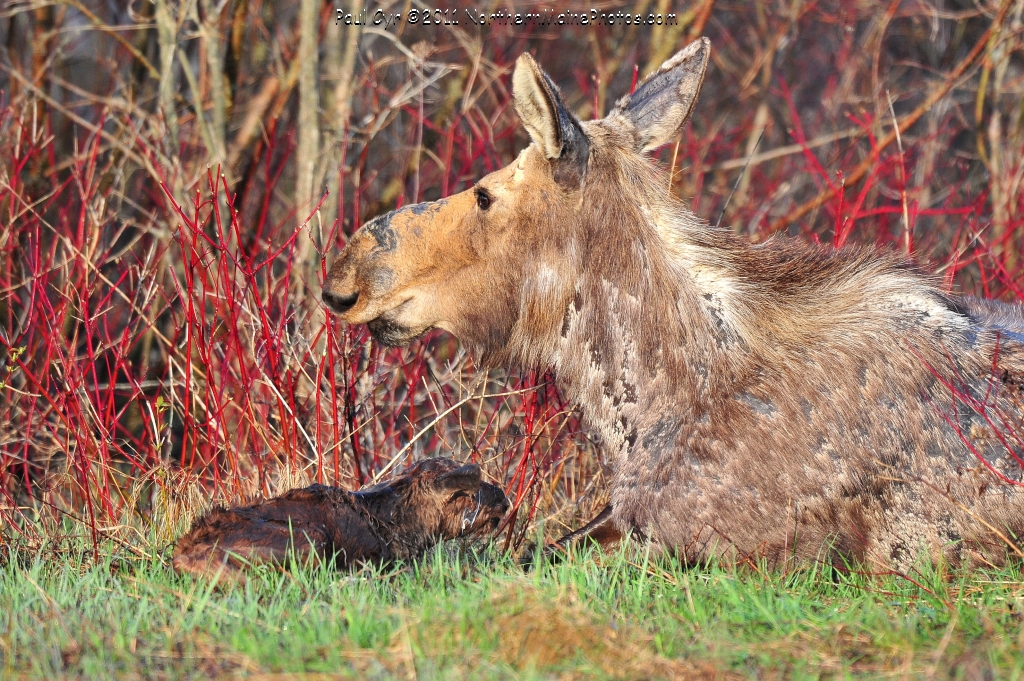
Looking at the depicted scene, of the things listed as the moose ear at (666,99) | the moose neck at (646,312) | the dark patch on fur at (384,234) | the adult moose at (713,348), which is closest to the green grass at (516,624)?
the adult moose at (713,348)

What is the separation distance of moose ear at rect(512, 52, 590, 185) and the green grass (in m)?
1.42

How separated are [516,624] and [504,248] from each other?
5.33ft

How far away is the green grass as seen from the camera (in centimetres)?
300

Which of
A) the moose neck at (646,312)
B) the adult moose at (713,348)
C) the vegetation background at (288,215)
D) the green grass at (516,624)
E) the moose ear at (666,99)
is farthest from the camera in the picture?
the vegetation background at (288,215)

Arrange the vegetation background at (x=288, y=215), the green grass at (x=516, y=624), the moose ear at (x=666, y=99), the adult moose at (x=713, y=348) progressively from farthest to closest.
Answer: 1. the vegetation background at (x=288, y=215)
2. the moose ear at (x=666, y=99)
3. the adult moose at (x=713, y=348)
4. the green grass at (x=516, y=624)

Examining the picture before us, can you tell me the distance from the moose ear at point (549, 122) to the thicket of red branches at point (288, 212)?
0.44 metres

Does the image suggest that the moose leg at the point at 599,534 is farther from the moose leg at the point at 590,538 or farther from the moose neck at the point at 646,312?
the moose neck at the point at 646,312

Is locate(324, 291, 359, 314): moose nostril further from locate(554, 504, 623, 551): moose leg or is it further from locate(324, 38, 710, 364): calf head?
locate(554, 504, 623, 551): moose leg

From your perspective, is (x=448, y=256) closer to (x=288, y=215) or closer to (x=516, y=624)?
(x=516, y=624)

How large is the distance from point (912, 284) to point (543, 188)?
1.50 m

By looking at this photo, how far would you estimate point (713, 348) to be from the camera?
420cm

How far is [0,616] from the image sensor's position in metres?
3.49

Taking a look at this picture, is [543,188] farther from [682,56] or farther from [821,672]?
[821,672]

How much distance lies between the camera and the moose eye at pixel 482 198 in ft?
14.1
